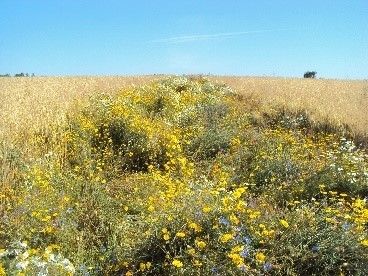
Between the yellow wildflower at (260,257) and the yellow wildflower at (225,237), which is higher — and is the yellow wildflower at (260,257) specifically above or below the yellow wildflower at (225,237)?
below

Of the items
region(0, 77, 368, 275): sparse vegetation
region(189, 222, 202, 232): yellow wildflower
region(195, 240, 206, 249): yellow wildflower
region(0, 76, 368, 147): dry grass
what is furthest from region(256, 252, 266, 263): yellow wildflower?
region(0, 76, 368, 147): dry grass

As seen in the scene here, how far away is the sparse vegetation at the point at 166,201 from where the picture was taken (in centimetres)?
434

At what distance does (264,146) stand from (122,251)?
5191 mm

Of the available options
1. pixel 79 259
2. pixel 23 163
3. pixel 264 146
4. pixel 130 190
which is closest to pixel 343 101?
pixel 264 146

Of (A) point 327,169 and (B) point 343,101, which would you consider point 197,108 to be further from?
(B) point 343,101

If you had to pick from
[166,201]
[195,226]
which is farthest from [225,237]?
[166,201]

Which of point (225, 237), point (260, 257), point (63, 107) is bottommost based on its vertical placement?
point (260, 257)

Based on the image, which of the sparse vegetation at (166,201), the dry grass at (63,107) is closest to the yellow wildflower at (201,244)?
the sparse vegetation at (166,201)

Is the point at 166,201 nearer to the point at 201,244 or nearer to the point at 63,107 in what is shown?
the point at 201,244

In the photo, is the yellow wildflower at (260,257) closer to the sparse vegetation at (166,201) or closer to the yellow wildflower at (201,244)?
the sparse vegetation at (166,201)

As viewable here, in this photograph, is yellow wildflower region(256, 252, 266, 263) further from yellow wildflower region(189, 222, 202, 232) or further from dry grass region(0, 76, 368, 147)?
dry grass region(0, 76, 368, 147)

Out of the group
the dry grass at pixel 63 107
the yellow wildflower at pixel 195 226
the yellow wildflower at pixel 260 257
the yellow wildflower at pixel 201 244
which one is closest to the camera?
the yellow wildflower at pixel 260 257

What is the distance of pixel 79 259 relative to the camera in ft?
15.4

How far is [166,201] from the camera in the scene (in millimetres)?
5324
